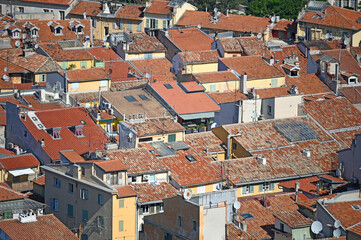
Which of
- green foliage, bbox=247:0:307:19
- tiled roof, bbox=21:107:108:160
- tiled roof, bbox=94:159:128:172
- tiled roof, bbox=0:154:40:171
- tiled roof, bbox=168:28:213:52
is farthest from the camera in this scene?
green foliage, bbox=247:0:307:19

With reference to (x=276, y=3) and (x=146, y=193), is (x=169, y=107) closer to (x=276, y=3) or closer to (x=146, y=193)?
(x=146, y=193)

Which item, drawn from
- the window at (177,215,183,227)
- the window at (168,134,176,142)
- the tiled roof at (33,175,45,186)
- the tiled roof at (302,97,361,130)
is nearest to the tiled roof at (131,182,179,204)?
the window at (177,215,183,227)

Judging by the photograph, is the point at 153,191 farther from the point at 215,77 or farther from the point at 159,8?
the point at 159,8

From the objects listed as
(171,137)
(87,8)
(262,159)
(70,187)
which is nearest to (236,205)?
(70,187)

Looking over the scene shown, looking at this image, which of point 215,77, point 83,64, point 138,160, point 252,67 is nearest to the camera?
point 138,160

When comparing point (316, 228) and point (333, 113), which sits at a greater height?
point (316, 228)

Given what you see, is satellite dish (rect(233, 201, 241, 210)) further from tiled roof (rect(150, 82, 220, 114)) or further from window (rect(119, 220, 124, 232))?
tiled roof (rect(150, 82, 220, 114))

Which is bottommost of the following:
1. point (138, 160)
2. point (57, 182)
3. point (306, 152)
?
point (306, 152)

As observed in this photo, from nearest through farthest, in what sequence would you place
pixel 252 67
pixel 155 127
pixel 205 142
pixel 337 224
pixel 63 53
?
pixel 337 224 → pixel 155 127 → pixel 205 142 → pixel 252 67 → pixel 63 53

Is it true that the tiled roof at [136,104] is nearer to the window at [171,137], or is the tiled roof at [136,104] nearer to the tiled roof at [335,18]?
the window at [171,137]
